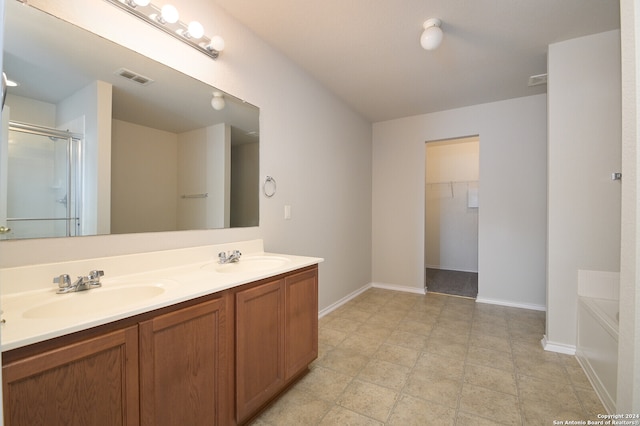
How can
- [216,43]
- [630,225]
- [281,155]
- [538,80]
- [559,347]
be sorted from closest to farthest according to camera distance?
1. [630,225]
2. [216,43]
3. [559,347]
4. [281,155]
5. [538,80]

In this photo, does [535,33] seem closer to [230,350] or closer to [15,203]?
[230,350]

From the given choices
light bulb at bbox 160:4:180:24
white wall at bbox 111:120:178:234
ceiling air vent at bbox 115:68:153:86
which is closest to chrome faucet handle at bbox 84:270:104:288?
white wall at bbox 111:120:178:234

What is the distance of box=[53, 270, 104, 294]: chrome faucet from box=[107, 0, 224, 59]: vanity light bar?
1303 millimetres

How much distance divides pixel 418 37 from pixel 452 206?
3.95 metres

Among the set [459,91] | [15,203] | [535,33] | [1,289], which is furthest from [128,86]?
[459,91]

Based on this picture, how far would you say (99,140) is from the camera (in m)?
1.33

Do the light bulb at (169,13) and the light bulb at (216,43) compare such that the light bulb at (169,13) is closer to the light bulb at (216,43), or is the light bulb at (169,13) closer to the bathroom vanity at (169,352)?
the light bulb at (216,43)

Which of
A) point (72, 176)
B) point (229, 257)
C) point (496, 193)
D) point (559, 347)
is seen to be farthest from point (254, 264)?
point (496, 193)

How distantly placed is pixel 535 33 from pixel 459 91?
3.30 feet

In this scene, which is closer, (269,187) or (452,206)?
(269,187)

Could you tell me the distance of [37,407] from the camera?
76cm

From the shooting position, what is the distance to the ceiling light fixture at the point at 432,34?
1.91 m

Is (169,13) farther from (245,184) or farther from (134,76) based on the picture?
(245,184)

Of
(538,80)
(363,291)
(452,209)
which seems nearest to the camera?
(538,80)
